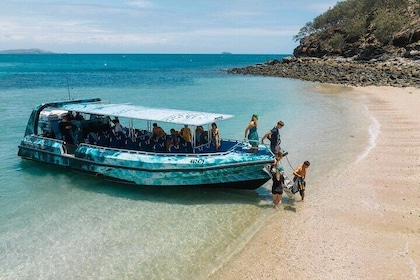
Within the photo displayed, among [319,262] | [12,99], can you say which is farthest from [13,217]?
[12,99]

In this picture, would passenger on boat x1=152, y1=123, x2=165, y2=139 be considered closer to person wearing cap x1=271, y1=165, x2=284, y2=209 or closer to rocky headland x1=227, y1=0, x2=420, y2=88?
person wearing cap x1=271, y1=165, x2=284, y2=209

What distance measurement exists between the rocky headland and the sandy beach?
2946 centimetres

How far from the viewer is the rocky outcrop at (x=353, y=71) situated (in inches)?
1690

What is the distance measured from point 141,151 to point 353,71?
46.9 m

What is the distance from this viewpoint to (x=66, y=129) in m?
16.5

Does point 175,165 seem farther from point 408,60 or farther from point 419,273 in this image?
point 408,60

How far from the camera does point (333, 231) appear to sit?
34.1 ft

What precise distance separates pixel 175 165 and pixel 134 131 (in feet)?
14.1

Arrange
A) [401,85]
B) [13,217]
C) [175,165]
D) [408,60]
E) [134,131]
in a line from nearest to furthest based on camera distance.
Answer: [13,217] < [175,165] < [134,131] < [401,85] < [408,60]

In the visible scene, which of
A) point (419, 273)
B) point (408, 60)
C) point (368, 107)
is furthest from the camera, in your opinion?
point (408, 60)

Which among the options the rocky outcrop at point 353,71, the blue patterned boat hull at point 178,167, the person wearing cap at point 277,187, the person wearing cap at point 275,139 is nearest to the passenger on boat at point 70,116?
the blue patterned boat hull at point 178,167

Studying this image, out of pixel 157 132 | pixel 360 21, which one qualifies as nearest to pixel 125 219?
pixel 157 132

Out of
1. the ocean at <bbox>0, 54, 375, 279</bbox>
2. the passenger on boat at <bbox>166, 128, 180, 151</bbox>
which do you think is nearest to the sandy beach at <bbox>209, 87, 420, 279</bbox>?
the ocean at <bbox>0, 54, 375, 279</bbox>

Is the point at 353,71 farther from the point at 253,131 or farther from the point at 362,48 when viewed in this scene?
the point at 253,131
